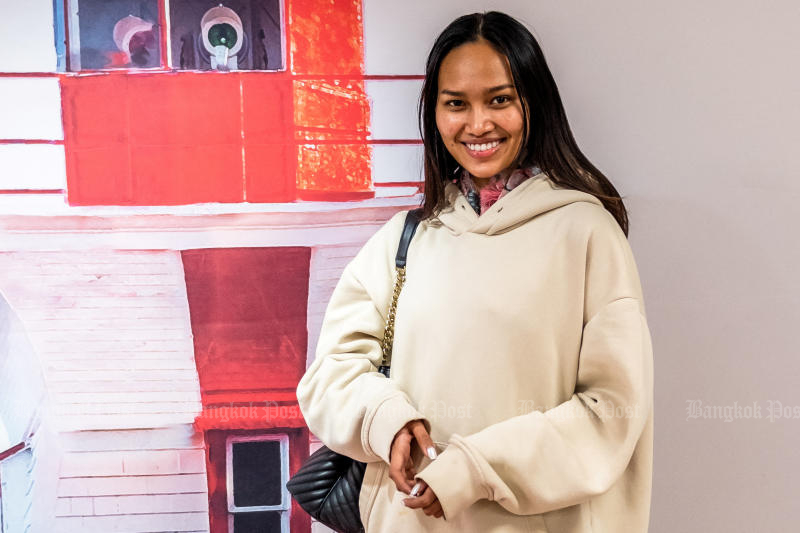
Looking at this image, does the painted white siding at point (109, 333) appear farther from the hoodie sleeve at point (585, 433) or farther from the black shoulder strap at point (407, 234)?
the hoodie sleeve at point (585, 433)

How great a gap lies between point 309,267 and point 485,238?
25.0 inches

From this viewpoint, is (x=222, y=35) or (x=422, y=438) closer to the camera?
(x=422, y=438)

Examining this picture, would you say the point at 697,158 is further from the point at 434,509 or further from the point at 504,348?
the point at 434,509

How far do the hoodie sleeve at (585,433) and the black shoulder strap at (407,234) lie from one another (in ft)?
1.26

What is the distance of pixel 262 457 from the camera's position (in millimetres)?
1932

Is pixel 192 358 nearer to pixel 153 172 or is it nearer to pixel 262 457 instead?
pixel 262 457

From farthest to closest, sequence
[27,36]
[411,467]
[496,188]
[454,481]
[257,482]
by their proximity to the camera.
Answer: [257,482] < [27,36] < [496,188] < [411,467] < [454,481]

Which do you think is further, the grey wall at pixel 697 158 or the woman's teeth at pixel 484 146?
the grey wall at pixel 697 158

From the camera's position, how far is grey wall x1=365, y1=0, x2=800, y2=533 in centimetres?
188

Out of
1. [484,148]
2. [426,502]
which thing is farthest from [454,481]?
[484,148]

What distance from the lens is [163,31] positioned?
182 centimetres

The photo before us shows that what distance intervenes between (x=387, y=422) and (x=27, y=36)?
1.35 m

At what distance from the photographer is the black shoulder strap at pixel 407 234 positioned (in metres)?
1.51

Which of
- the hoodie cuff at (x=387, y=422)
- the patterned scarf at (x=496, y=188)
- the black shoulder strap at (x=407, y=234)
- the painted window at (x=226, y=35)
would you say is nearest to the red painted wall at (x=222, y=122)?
the painted window at (x=226, y=35)
